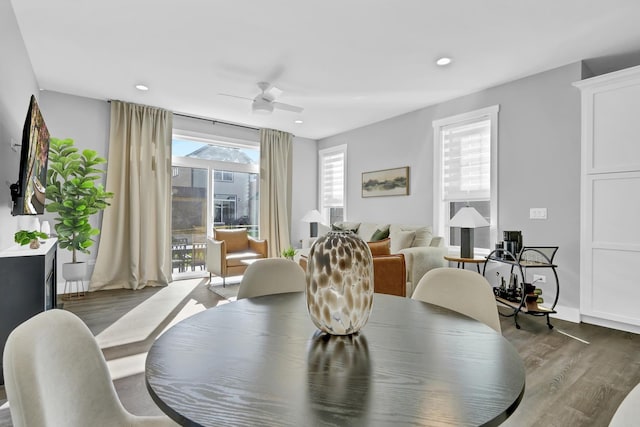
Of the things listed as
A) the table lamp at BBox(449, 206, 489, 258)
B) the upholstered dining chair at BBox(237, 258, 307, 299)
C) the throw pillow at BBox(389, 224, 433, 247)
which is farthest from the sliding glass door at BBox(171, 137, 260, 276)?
the upholstered dining chair at BBox(237, 258, 307, 299)

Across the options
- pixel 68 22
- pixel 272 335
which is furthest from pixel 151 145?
pixel 272 335

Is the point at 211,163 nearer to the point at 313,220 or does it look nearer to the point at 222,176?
the point at 222,176

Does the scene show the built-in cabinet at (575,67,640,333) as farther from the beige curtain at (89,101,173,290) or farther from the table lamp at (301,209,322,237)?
the beige curtain at (89,101,173,290)

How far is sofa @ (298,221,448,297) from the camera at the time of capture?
3611 mm

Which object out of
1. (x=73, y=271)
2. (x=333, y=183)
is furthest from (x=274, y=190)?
(x=73, y=271)

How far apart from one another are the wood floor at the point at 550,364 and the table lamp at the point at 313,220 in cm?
252

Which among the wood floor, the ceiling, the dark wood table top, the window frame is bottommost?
the wood floor

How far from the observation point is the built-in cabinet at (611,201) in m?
2.93

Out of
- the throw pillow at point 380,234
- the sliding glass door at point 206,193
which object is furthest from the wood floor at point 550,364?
the throw pillow at point 380,234

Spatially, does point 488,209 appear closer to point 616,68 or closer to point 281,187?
point 616,68

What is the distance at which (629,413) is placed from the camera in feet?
1.85

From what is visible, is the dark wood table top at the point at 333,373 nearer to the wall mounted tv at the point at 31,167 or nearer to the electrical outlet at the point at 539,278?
the wall mounted tv at the point at 31,167

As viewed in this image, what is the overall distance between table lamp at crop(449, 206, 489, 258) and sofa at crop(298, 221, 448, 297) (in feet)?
1.09

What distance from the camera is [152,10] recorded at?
2.51 m
